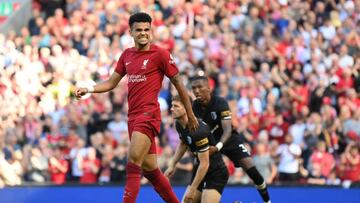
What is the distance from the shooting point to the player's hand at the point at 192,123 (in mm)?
11406

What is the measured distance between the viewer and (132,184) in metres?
11.2

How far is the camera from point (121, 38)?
2086 centimetres

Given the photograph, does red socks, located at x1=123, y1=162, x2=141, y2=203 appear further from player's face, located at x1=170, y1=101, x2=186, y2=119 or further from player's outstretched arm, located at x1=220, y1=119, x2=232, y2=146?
player's outstretched arm, located at x1=220, y1=119, x2=232, y2=146

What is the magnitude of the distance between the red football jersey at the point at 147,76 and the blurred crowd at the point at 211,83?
587cm

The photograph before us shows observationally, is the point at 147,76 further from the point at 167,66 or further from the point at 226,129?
the point at 226,129

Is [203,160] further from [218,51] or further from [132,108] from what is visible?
[218,51]

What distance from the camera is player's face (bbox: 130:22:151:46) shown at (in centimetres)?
1130

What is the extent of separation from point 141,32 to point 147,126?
3.42 ft

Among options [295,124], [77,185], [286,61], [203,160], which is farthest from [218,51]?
[203,160]

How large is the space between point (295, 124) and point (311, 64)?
5.82 ft

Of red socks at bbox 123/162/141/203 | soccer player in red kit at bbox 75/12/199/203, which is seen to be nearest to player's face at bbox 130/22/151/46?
soccer player in red kit at bbox 75/12/199/203

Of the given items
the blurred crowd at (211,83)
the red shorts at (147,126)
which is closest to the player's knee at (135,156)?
the red shorts at (147,126)

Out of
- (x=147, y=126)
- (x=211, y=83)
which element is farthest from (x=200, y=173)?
(x=211, y=83)

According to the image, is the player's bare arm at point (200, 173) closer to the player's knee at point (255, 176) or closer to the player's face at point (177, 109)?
the player's face at point (177, 109)
